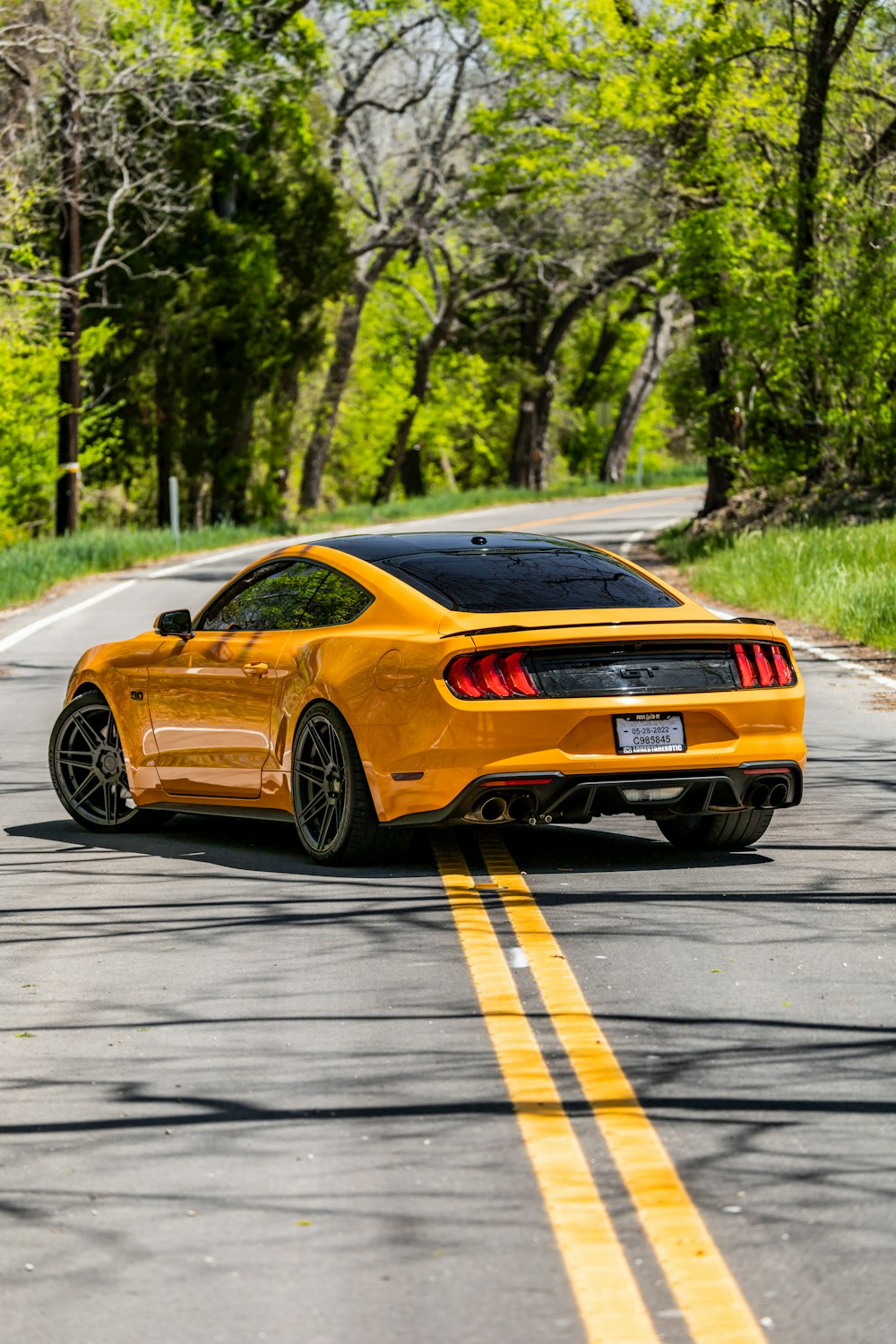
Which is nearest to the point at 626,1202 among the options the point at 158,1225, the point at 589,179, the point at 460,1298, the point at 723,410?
the point at 460,1298

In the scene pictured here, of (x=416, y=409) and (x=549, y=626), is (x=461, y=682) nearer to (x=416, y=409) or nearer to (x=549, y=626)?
(x=549, y=626)

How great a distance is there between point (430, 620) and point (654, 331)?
197 feet

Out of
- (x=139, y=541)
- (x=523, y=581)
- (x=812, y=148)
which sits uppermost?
(x=812, y=148)

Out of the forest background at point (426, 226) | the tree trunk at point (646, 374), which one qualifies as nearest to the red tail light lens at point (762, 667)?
the forest background at point (426, 226)

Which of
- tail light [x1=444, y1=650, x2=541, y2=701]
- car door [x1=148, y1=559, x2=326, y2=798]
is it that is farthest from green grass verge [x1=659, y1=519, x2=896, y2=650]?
tail light [x1=444, y1=650, x2=541, y2=701]

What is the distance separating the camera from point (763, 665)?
28.6 ft

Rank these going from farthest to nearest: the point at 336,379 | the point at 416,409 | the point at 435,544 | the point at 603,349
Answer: the point at 603,349, the point at 416,409, the point at 336,379, the point at 435,544

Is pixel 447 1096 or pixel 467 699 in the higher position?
pixel 467 699

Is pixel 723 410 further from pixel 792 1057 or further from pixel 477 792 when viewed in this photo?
pixel 792 1057

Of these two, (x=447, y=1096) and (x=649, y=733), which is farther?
(x=649, y=733)

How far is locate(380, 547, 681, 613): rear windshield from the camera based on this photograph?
8.70m

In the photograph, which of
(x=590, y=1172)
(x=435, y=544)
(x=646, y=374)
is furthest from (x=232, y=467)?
(x=590, y=1172)

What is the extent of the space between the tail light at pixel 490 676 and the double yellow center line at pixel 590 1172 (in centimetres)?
130

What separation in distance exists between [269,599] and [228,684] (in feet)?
1.51
